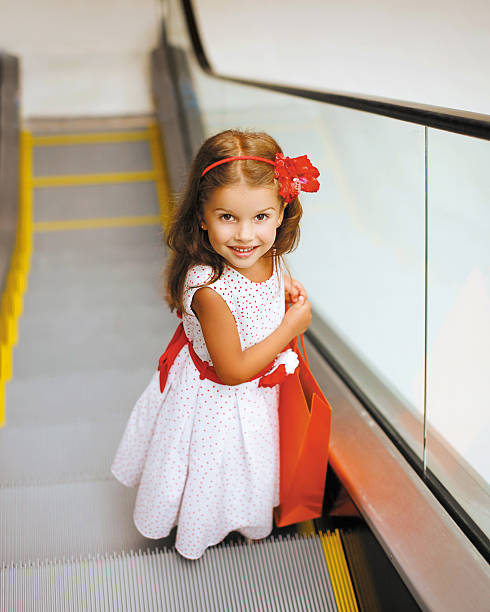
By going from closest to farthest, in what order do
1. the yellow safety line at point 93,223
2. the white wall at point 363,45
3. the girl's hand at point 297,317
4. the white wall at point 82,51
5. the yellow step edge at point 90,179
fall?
the girl's hand at point 297,317, the yellow safety line at point 93,223, the white wall at point 363,45, the yellow step edge at point 90,179, the white wall at point 82,51

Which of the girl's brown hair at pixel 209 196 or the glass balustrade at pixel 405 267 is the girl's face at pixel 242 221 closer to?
the girl's brown hair at pixel 209 196

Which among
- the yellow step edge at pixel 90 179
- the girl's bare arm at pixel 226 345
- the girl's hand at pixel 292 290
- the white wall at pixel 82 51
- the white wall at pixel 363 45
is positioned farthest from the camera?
the white wall at pixel 82 51

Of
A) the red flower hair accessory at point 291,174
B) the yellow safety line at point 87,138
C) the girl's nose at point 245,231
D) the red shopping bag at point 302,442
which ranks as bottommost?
the yellow safety line at point 87,138

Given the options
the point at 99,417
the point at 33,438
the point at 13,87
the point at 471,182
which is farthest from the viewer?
the point at 13,87

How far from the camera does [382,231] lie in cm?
264

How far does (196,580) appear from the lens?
1959mm

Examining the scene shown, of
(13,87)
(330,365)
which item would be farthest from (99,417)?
(13,87)

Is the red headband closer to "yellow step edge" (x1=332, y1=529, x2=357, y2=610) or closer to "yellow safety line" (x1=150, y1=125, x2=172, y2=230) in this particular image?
"yellow step edge" (x1=332, y1=529, x2=357, y2=610)

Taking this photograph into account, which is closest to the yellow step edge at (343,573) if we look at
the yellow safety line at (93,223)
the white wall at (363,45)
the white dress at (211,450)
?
the white dress at (211,450)

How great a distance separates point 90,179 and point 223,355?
482 centimetres

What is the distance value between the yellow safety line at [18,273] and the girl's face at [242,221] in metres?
2.18

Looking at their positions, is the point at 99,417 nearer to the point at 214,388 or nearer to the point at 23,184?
the point at 214,388

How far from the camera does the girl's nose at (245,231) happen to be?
1.58 m

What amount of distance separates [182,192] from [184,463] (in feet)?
2.53
